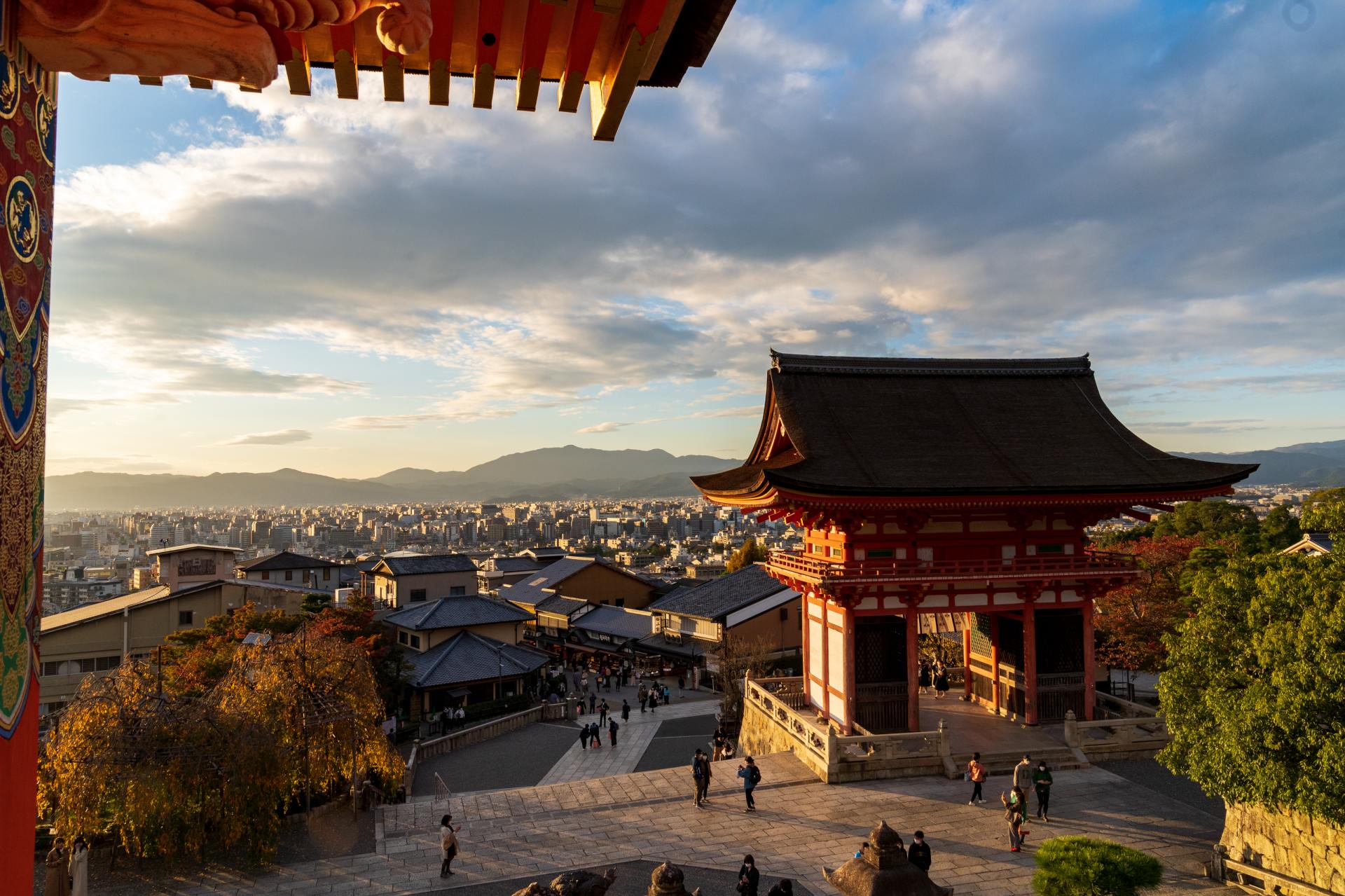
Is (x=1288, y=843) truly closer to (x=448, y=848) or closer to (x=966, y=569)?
(x=966, y=569)

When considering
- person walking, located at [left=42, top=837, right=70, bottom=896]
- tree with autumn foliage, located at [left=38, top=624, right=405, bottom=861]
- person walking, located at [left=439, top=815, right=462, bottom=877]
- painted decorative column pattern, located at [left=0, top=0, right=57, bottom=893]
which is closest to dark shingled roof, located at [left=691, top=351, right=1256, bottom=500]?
person walking, located at [left=439, top=815, right=462, bottom=877]

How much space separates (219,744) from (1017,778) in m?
15.5

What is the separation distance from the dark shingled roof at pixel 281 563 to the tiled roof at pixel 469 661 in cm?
2530

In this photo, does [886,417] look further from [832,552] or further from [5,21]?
[5,21]

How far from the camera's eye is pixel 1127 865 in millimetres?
9758

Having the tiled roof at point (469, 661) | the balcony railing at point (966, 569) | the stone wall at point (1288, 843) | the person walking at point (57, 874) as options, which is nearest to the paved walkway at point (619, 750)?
the tiled roof at point (469, 661)

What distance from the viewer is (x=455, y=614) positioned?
43062 millimetres

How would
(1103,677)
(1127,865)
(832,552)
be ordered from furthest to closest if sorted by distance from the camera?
1. (1103,677)
2. (832,552)
3. (1127,865)

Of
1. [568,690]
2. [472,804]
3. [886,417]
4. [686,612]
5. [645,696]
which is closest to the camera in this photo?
[472,804]

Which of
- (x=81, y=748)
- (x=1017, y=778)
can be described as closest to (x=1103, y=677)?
(x=1017, y=778)

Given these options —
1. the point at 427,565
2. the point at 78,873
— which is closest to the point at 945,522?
the point at 78,873

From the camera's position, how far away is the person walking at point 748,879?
11.8 m

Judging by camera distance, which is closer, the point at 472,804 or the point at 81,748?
the point at 81,748

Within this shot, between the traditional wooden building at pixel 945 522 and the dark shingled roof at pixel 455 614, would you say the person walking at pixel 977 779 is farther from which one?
the dark shingled roof at pixel 455 614
